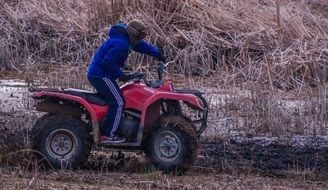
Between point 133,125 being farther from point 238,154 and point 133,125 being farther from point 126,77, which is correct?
point 238,154

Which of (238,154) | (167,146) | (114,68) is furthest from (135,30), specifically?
(238,154)

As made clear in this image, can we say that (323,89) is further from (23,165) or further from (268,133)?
(23,165)

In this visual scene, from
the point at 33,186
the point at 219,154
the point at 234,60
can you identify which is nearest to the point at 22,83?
the point at 234,60

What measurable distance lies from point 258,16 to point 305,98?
552cm

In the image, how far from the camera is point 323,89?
1348 centimetres

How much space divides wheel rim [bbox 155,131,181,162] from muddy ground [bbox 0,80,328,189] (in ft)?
0.63

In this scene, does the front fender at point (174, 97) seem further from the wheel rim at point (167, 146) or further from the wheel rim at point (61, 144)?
the wheel rim at point (61, 144)

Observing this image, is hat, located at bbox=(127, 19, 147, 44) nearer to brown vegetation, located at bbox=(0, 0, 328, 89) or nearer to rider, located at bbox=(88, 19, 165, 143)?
rider, located at bbox=(88, 19, 165, 143)

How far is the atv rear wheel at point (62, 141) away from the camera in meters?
9.05

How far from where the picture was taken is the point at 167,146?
899 centimetres

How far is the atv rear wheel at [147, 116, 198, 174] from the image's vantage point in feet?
29.2

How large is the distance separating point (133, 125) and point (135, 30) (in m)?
1.02

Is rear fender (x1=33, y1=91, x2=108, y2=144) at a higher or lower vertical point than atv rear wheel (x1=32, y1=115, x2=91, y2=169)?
higher

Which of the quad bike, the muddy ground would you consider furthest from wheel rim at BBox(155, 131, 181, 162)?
the muddy ground
